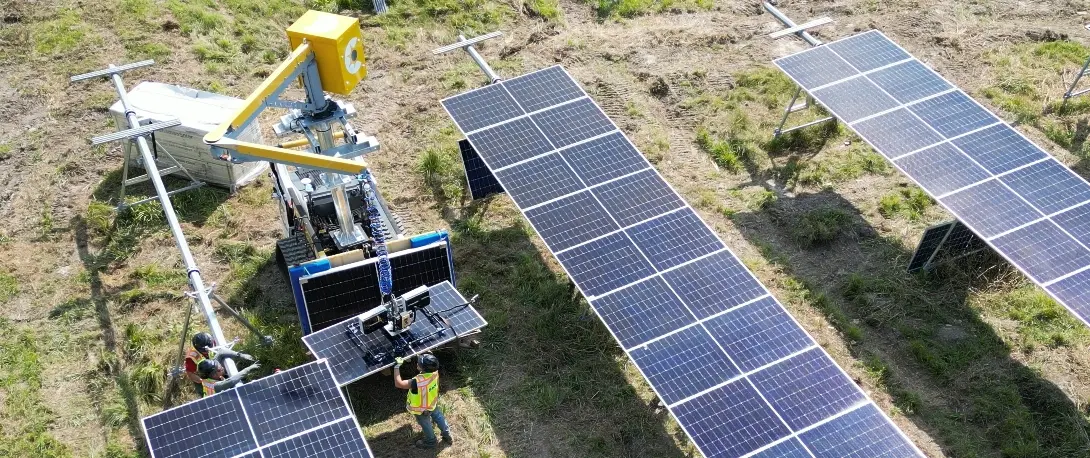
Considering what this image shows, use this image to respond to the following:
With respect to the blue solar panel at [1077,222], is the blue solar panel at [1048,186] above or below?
above

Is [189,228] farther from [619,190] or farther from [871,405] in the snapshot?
[871,405]

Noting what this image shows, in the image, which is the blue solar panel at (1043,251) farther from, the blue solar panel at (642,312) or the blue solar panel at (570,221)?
the blue solar panel at (570,221)

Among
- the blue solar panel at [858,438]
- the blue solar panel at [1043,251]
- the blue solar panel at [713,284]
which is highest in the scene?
the blue solar panel at [713,284]

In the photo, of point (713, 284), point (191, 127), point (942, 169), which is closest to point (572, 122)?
point (713, 284)

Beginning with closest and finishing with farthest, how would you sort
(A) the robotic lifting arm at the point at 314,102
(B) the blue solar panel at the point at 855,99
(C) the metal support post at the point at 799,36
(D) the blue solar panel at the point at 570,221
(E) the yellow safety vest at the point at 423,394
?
(A) the robotic lifting arm at the point at 314,102 < (E) the yellow safety vest at the point at 423,394 < (D) the blue solar panel at the point at 570,221 < (B) the blue solar panel at the point at 855,99 < (C) the metal support post at the point at 799,36

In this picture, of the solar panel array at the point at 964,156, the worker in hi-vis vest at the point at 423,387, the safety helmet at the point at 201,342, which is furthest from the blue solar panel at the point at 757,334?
the safety helmet at the point at 201,342

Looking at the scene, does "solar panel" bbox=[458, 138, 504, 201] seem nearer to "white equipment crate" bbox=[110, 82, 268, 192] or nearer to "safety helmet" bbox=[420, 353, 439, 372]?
"white equipment crate" bbox=[110, 82, 268, 192]
